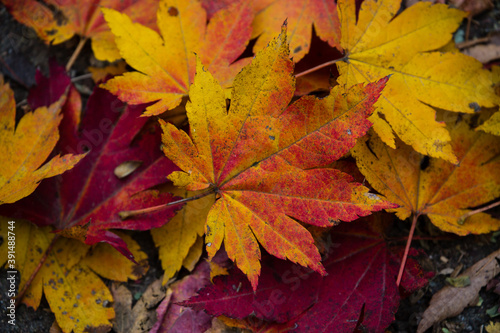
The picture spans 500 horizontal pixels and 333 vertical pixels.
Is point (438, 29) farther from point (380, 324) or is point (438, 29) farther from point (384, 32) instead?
point (380, 324)

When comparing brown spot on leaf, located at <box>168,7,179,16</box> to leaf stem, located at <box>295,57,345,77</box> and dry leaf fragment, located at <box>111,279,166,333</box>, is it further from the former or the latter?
dry leaf fragment, located at <box>111,279,166,333</box>

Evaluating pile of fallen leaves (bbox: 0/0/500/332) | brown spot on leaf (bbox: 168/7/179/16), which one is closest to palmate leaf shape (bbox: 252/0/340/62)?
pile of fallen leaves (bbox: 0/0/500/332)

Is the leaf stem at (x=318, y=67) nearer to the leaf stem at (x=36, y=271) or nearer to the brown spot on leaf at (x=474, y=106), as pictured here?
the brown spot on leaf at (x=474, y=106)

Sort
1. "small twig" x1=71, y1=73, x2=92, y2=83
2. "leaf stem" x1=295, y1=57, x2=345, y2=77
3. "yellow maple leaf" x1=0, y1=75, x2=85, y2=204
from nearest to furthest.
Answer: "yellow maple leaf" x1=0, y1=75, x2=85, y2=204 → "leaf stem" x1=295, y1=57, x2=345, y2=77 → "small twig" x1=71, y1=73, x2=92, y2=83

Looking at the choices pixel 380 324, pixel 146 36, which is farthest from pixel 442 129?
pixel 146 36

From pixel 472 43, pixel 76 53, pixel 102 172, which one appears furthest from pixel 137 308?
pixel 472 43

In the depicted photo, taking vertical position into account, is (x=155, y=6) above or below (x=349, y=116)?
above
